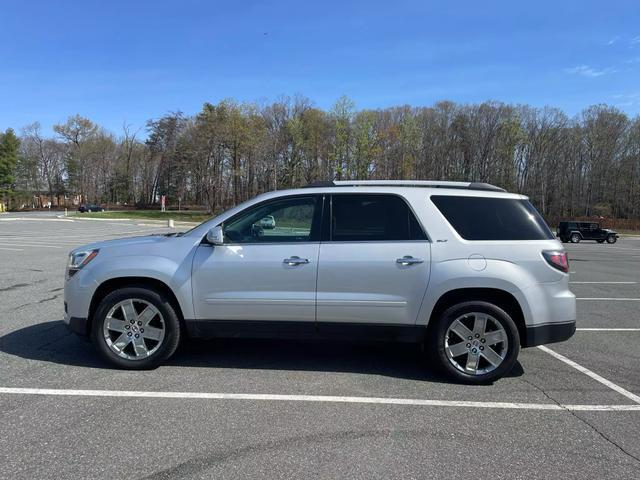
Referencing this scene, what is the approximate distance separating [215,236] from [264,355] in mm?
1579

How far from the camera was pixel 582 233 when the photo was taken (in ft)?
120

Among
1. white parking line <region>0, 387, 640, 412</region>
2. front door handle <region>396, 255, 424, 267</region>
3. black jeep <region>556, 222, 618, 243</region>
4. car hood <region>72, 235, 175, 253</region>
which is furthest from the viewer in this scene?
black jeep <region>556, 222, 618, 243</region>

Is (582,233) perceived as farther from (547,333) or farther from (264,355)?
(264,355)

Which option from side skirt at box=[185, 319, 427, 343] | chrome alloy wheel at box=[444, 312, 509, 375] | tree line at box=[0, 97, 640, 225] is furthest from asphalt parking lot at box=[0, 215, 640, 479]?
tree line at box=[0, 97, 640, 225]

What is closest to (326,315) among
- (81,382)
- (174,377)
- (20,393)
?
(174,377)

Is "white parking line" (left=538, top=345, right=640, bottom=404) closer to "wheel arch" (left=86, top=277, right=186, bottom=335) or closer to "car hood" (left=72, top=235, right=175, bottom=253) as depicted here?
"wheel arch" (left=86, top=277, right=186, bottom=335)

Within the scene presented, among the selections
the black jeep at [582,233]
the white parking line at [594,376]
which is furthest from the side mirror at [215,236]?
the black jeep at [582,233]

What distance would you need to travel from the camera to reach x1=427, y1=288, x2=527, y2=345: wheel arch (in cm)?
445

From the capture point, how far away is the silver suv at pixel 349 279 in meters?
4.39

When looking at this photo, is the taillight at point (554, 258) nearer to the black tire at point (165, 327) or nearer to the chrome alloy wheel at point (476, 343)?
the chrome alloy wheel at point (476, 343)

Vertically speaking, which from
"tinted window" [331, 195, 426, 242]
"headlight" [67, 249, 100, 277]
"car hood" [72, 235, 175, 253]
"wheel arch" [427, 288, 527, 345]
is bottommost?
"wheel arch" [427, 288, 527, 345]

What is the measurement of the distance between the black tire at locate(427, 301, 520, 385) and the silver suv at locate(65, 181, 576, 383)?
11 millimetres

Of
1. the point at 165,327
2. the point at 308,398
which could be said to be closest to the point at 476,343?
the point at 308,398

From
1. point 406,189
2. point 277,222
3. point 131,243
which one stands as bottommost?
point 131,243
